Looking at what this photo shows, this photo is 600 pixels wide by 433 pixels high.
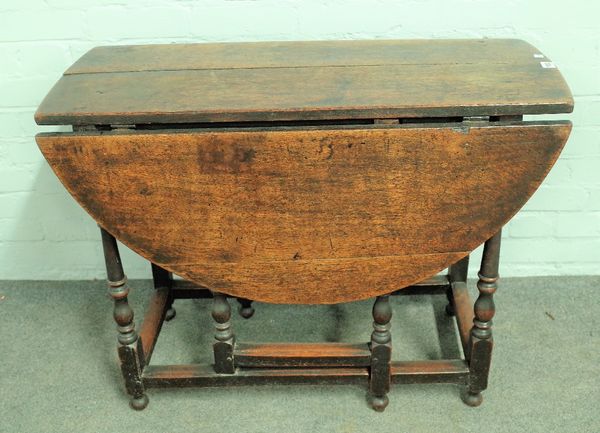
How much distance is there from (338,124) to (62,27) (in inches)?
36.5

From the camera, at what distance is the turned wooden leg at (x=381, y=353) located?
1.70 meters

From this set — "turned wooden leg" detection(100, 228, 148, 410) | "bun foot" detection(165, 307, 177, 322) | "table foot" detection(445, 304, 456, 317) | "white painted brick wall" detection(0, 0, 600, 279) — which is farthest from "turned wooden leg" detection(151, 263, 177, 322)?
"table foot" detection(445, 304, 456, 317)

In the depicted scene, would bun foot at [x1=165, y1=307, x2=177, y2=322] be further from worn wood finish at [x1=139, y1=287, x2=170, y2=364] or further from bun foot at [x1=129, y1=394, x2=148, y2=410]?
bun foot at [x1=129, y1=394, x2=148, y2=410]

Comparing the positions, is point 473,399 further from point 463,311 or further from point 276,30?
point 276,30

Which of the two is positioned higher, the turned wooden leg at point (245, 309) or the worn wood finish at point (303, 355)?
the worn wood finish at point (303, 355)

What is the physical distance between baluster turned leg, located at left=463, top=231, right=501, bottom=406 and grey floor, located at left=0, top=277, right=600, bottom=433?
0.07m

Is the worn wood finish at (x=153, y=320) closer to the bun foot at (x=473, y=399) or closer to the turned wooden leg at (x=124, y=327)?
the turned wooden leg at (x=124, y=327)

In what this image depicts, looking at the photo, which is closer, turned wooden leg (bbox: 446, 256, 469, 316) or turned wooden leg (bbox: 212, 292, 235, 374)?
turned wooden leg (bbox: 212, 292, 235, 374)

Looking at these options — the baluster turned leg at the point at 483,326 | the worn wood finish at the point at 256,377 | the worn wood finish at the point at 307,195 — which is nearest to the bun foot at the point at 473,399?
the baluster turned leg at the point at 483,326

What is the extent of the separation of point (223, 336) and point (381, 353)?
15.2 inches

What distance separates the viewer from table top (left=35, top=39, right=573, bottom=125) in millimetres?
1434

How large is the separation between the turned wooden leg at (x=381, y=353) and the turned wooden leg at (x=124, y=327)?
581mm

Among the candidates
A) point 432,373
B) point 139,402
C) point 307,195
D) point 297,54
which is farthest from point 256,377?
point 297,54

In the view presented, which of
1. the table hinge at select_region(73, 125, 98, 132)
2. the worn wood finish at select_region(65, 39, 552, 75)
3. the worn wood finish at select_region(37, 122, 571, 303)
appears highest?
the worn wood finish at select_region(65, 39, 552, 75)
